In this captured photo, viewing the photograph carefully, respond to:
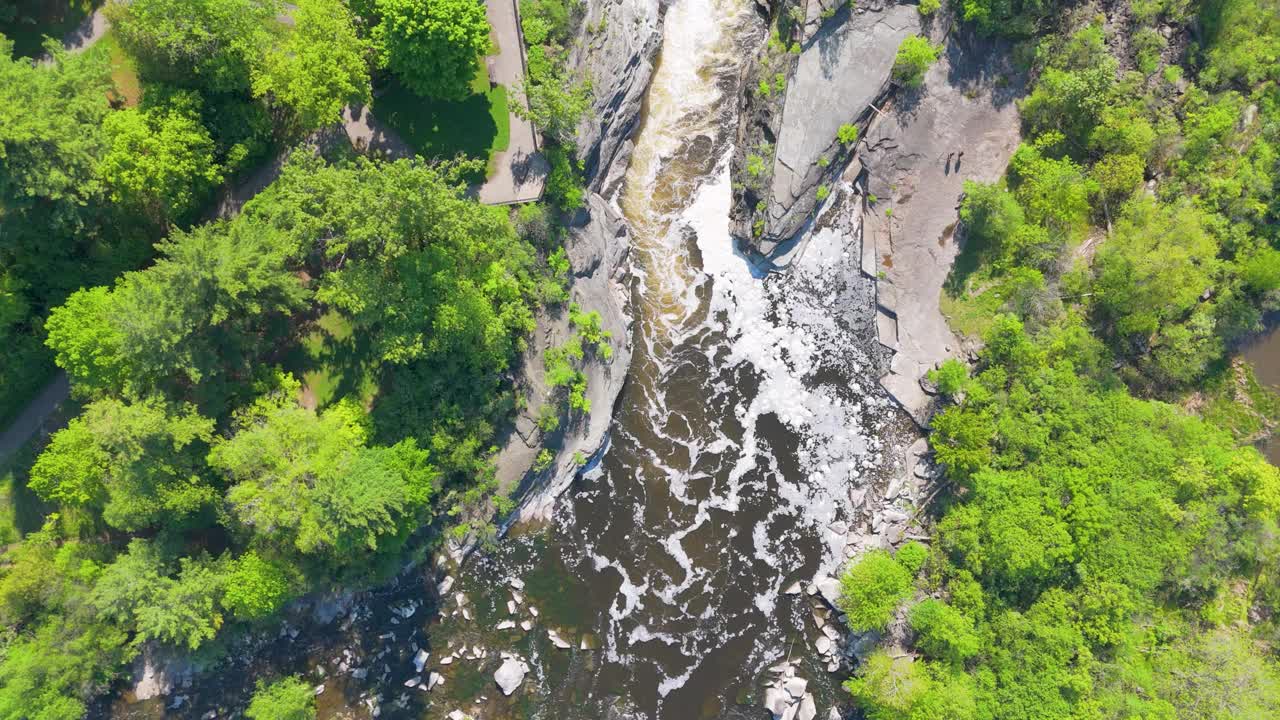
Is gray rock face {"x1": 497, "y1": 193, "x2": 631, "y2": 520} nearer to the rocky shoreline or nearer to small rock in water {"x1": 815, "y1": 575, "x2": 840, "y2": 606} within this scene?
the rocky shoreline

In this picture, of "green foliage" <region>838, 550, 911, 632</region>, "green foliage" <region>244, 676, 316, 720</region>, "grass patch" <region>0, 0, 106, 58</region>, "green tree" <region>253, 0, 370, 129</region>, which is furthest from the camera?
"green foliage" <region>838, 550, 911, 632</region>

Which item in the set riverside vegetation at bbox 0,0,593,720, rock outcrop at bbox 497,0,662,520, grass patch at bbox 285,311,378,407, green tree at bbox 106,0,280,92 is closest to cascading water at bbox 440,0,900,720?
rock outcrop at bbox 497,0,662,520

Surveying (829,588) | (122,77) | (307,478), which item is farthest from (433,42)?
(829,588)

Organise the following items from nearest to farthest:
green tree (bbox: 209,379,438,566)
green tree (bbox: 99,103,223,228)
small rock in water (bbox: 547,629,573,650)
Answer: green tree (bbox: 99,103,223,228), green tree (bbox: 209,379,438,566), small rock in water (bbox: 547,629,573,650)

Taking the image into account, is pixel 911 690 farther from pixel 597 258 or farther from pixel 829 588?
pixel 597 258

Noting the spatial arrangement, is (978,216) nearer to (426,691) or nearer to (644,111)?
(644,111)

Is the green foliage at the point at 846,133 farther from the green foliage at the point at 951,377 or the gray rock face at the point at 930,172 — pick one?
the green foliage at the point at 951,377
